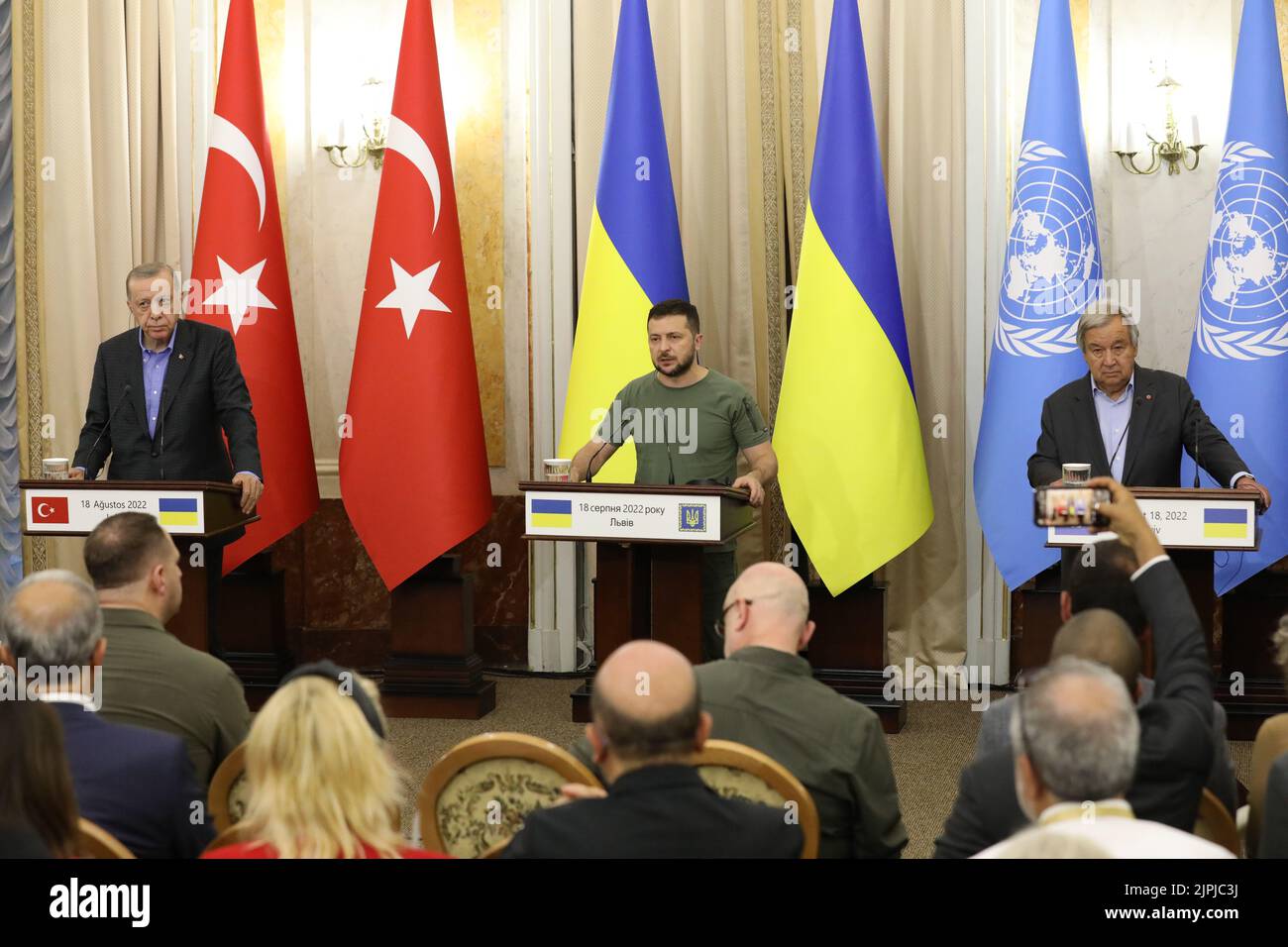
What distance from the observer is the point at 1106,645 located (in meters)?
2.34

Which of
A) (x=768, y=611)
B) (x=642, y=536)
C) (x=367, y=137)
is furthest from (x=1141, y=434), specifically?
(x=367, y=137)

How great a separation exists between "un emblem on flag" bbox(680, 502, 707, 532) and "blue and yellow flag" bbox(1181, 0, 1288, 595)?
2122 mm

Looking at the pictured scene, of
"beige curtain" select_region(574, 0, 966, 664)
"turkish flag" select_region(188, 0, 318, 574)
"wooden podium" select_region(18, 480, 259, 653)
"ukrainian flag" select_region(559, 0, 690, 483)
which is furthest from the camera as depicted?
"beige curtain" select_region(574, 0, 966, 664)

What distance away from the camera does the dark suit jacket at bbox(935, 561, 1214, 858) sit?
7.26 ft

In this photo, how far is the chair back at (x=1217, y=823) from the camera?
7.66ft

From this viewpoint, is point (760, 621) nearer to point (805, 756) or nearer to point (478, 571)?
point (805, 756)

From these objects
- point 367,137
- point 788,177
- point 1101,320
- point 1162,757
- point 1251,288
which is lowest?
point 1162,757

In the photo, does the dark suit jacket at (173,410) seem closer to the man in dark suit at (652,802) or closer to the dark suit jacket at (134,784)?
the dark suit jacket at (134,784)

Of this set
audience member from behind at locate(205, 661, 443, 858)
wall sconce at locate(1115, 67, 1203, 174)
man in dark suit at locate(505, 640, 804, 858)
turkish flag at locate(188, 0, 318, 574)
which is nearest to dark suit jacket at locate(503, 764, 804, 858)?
man in dark suit at locate(505, 640, 804, 858)

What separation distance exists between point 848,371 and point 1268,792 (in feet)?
11.5

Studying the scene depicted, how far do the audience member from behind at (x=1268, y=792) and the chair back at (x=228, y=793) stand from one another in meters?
1.75

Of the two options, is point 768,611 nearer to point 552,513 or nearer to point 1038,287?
point 552,513

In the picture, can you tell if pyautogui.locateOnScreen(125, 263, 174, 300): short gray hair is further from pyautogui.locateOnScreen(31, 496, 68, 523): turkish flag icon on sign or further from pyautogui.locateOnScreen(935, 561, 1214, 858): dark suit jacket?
pyautogui.locateOnScreen(935, 561, 1214, 858): dark suit jacket

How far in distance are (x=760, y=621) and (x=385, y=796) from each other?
1.09 metres
